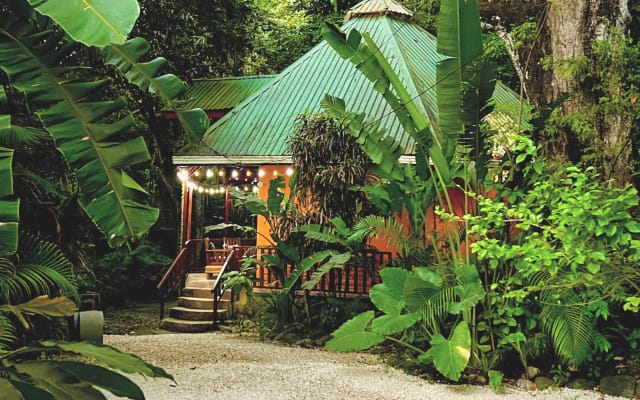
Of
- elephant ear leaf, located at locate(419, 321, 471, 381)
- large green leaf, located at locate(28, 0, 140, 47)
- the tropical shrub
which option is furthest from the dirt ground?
large green leaf, located at locate(28, 0, 140, 47)

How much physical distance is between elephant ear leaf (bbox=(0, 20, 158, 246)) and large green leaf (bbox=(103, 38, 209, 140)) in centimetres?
26

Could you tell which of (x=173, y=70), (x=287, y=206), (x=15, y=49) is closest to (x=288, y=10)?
(x=173, y=70)

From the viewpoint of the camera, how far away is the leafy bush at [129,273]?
51.1 ft

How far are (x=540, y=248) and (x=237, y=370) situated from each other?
3.91m

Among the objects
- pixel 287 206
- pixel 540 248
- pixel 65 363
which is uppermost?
pixel 287 206

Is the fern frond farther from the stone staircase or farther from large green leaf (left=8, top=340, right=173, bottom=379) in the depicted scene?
large green leaf (left=8, top=340, right=173, bottom=379)

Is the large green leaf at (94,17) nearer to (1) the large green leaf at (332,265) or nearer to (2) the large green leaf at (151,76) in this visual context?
(2) the large green leaf at (151,76)

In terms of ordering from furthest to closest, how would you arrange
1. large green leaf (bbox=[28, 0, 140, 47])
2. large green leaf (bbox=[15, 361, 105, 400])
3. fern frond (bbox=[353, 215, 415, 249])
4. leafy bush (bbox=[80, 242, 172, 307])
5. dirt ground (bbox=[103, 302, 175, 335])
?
leafy bush (bbox=[80, 242, 172, 307]), dirt ground (bbox=[103, 302, 175, 335]), fern frond (bbox=[353, 215, 415, 249]), large green leaf (bbox=[15, 361, 105, 400]), large green leaf (bbox=[28, 0, 140, 47])

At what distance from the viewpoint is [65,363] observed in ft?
9.26

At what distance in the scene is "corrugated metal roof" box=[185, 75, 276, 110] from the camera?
53.0ft

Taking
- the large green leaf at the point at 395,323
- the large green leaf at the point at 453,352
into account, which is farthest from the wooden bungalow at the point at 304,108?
the large green leaf at the point at 453,352

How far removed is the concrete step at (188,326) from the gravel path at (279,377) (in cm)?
168

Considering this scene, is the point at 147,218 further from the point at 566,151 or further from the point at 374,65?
A: the point at 566,151

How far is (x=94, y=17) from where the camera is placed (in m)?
2.45
